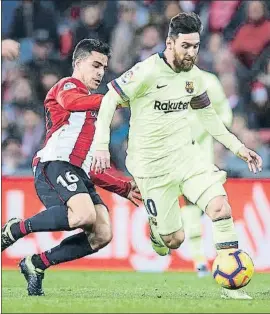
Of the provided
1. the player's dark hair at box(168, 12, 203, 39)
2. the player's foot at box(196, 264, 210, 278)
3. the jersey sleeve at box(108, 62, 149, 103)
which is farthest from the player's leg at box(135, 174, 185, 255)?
the player's foot at box(196, 264, 210, 278)

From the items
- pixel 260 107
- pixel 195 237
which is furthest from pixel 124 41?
pixel 195 237

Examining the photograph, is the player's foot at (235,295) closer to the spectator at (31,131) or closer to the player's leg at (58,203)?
the player's leg at (58,203)

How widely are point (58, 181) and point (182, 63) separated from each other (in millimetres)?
1337

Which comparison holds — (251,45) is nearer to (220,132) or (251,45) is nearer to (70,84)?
(220,132)

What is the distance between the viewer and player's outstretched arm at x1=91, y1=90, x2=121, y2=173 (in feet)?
26.8

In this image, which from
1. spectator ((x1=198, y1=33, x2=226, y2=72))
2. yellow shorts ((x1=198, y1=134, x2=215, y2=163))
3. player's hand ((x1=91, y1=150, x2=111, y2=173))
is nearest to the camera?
player's hand ((x1=91, y1=150, x2=111, y2=173))

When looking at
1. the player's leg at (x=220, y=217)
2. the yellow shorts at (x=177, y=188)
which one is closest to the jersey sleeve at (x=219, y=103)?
the yellow shorts at (x=177, y=188)

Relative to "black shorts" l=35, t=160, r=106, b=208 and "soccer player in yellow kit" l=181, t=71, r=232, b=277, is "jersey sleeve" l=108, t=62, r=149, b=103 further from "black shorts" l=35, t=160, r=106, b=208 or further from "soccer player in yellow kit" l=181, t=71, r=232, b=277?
"soccer player in yellow kit" l=181, t=71, r=232, b=277

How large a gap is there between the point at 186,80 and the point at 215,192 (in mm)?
947

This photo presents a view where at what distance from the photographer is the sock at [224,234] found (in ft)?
27.8

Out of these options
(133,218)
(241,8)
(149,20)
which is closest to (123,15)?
(149,20)

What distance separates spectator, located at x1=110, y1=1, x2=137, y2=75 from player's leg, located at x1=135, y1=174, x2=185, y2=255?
5.82 metres

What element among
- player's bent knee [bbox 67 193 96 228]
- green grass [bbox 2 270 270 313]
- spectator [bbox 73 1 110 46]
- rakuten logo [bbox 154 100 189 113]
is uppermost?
spectator [bbox 73 1 110 46]

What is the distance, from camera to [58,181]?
29.0 ft
